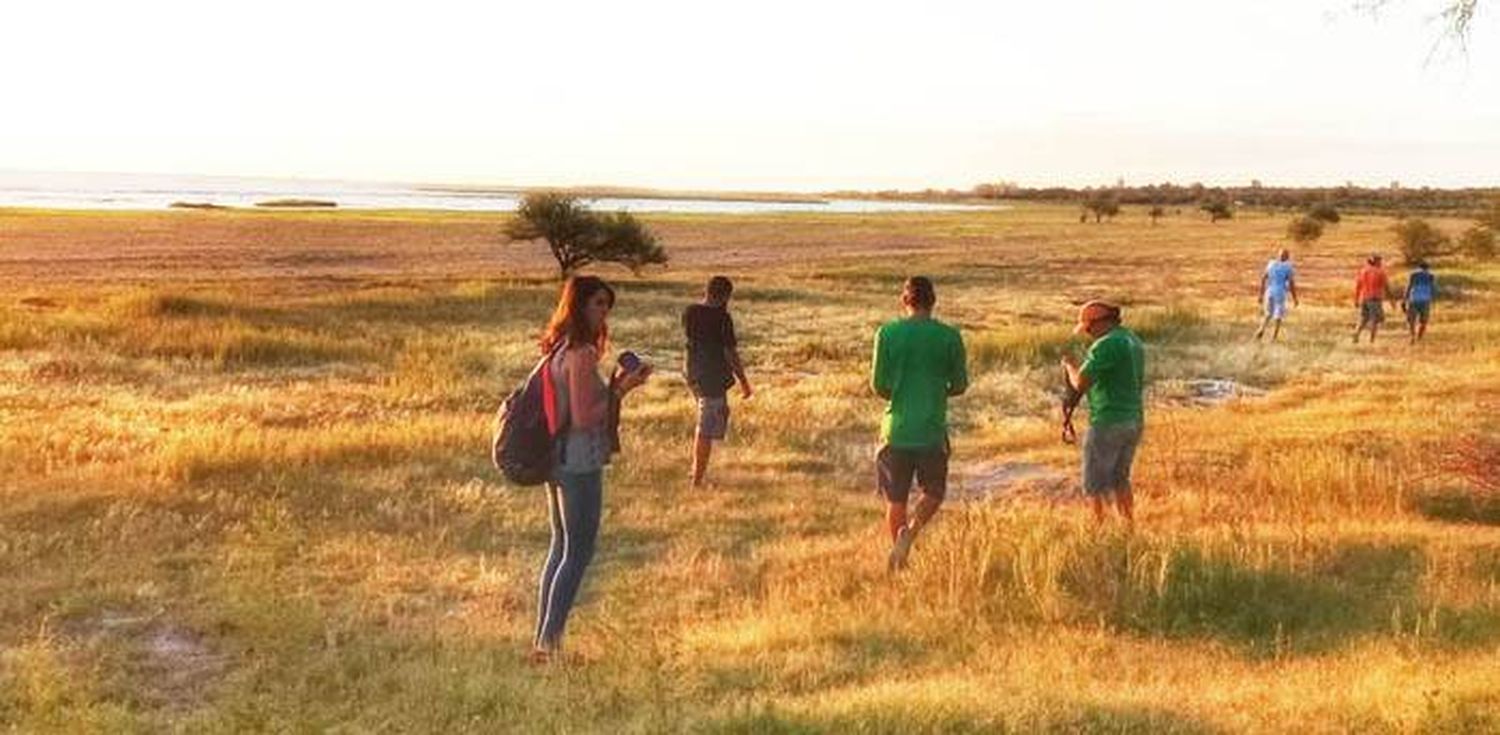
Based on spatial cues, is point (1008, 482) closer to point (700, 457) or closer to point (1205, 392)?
point (700, 457)

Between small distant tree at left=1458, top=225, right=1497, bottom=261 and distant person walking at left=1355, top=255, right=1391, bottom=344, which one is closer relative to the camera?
distant person walking at left=1355, top=255, right=1391, bottom=344

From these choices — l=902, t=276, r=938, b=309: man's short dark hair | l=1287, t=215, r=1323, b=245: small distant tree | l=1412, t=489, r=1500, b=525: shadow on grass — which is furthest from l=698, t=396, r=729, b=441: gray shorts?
l=1287, t=215, r=1323, b=245: small distant tree

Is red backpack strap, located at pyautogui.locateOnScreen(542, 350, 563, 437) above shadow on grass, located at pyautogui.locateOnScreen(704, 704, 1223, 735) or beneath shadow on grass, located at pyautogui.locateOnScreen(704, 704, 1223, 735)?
above

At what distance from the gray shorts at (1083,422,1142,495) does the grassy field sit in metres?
0.34

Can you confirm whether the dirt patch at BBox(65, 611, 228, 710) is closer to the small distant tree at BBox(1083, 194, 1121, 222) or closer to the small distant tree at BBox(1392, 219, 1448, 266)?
the small distant tree at BBox(1392, 219, 1448, 266)

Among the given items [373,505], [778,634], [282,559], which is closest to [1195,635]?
[778,634]

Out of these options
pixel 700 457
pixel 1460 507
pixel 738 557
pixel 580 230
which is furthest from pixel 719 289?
pixel 580 230

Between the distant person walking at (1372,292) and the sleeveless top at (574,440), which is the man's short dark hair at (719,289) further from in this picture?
the distant person walking at (1372,292)

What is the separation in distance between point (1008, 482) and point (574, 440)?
695 centimetres

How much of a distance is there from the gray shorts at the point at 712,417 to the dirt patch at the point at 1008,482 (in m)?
2.02

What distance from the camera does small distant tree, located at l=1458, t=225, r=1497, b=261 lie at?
53531mm

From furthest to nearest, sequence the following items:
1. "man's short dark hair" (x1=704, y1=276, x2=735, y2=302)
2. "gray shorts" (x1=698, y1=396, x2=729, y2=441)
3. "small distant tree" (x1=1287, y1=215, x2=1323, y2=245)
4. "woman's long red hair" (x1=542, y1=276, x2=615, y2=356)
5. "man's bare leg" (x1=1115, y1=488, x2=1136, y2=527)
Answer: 1. "small distant tree" (x1=1287, y1=215, x2=1323, y2=245)
2. "gray shorts" (x1=698, y1=396, x2=729, y2=441)
3. "man's short dark hair" (x1=704, y1=276, x2=735, y2=302)
4. "man's bare leg" (x1=1115, y1=488, x2=1136, y2=527)
5. "woman's long red hair" (x1=542, y1=276, x2=615, y2=356)

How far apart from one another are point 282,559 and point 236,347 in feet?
43.4

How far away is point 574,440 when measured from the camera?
6352mm
